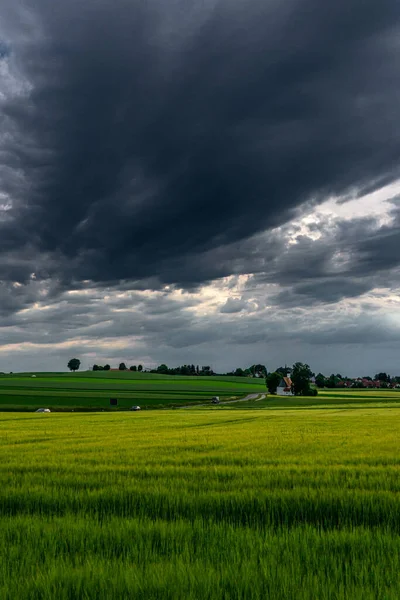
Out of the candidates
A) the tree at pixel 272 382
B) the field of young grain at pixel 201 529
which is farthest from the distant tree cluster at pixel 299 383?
the field of young grain at pixel 201 529

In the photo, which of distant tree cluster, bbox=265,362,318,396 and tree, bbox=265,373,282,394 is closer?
distant tree cluster, bbox=265,362,318,396

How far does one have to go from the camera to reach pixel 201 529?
21.8ft

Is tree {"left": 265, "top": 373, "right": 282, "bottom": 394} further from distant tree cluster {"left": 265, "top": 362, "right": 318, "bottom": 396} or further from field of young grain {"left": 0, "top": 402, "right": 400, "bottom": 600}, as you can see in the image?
field of young grain {"left": 0, "top": 402, "right": 400, "bottom": 600}

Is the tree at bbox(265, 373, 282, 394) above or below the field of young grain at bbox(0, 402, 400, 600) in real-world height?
below

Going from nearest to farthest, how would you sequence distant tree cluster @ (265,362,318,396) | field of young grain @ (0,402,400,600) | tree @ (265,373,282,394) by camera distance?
field of young grain @ (0,402,400,600)
distant tree cluster @ (265,362,318,396)
tree @ (265,373,282,394)

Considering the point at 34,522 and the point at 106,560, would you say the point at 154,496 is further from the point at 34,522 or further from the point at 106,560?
the point at 106,560

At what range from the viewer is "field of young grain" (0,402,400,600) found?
4566mm

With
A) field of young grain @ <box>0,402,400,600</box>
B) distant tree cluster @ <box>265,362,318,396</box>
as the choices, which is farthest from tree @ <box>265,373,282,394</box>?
field of young grain @ <box>0,402,400,600</box>

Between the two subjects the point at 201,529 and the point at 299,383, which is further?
the point at 299,383

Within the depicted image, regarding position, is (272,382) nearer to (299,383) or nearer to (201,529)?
(299,383)

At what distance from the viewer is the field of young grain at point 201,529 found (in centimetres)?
457

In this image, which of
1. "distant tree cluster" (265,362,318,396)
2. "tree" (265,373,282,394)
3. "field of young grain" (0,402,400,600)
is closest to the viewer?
"field of young grain" (0,402,400,600)

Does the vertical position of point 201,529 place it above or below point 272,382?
above

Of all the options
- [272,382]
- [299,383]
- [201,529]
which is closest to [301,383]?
[299,383]
